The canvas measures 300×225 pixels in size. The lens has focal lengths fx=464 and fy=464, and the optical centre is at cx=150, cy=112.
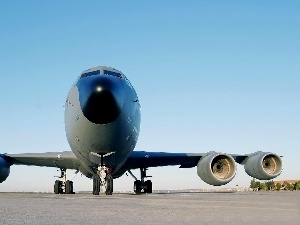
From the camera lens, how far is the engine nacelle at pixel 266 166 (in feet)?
70.5

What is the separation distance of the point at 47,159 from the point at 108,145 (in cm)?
865

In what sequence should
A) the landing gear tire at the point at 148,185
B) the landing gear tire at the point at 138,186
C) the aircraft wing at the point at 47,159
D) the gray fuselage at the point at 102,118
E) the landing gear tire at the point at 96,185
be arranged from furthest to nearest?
1. the landing gear tire at the point at 148,185
2. the landing gear tire at the point at 138,186
3. the aircraft wing at the point at 47,159
4. the landing gear tire at the point at 96,185
5. the gray fuselage at the point at 102,118

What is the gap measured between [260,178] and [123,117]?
387 inches

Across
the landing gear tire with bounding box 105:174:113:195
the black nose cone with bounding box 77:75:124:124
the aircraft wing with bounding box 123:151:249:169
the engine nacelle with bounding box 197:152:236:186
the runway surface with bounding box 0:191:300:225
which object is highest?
the black nose cone with bounding box 77:75:124:124

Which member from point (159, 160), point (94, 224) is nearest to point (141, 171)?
point (159, 160)

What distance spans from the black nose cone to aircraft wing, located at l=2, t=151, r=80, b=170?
23.8 ft

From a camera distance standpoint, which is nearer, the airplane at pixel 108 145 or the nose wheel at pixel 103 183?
the airplane at pixel 108 145

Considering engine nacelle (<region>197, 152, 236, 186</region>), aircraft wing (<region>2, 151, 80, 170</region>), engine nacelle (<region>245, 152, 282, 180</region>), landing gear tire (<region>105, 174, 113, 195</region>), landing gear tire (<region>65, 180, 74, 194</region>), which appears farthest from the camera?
landing gear tire (<region>65, 180, 74, 194</region>)

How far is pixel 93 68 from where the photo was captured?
16.4 metres

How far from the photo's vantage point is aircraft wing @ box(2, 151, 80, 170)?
21219mm

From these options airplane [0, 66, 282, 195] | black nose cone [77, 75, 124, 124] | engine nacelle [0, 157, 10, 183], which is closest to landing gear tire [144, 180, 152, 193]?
airplane [0, 66, 282, 195]

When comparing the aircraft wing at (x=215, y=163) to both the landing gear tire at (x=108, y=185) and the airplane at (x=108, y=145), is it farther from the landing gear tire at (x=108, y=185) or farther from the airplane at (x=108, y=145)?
the landing gear tire at (x=108, y=185)

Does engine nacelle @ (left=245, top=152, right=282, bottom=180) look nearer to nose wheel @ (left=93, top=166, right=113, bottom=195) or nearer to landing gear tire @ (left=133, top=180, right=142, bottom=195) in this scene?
landing gear tire @ (left=133, top=180, right=142, bottom=195)

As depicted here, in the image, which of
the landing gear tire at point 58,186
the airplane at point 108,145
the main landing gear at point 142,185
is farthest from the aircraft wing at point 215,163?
the landing gear tire at point 58,186
